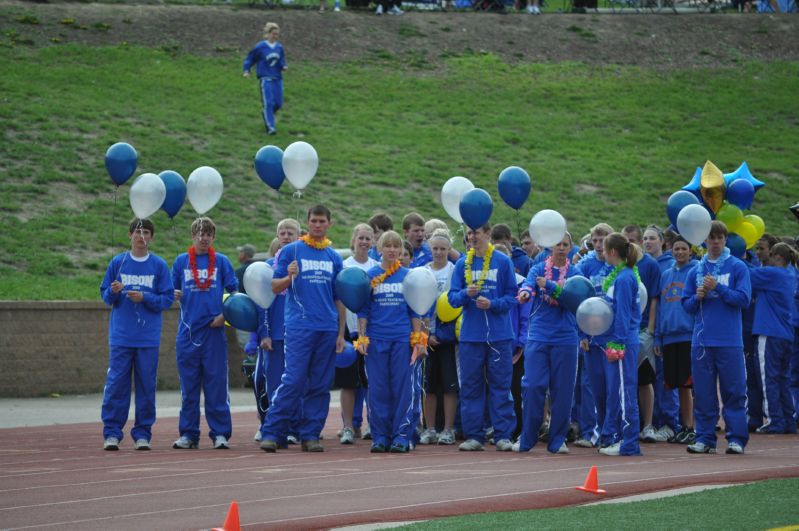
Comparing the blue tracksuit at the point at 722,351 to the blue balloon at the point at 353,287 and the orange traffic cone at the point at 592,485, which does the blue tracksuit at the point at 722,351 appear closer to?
the orange traffic cone at the point at 592,485

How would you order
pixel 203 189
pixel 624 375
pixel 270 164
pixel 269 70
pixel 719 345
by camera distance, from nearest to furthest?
pixel 719 345 < pixel 624 375 < pixel 203 189 < pixel 270 164 < pixel 269 70

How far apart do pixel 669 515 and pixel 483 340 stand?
414cm

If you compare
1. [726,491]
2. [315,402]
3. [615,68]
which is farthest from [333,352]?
[615,68]

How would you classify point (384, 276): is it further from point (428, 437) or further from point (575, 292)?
point (428, 437)

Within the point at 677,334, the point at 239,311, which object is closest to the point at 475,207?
the point at 239,311

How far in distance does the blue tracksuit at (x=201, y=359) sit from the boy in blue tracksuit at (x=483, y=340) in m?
2.25

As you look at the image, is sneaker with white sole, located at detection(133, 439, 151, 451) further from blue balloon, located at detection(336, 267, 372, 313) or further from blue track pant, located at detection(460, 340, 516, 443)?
blue track pant, located at detection(460, 340, 516, 443)

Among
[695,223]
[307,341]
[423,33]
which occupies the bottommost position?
[307,341]

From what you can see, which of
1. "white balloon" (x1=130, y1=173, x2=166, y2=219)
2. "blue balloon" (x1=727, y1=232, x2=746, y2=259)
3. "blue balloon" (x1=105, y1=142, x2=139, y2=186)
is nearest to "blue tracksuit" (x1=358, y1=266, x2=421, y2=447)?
"white balloon" (x1=130, y1=173, x2=166, y2=219)

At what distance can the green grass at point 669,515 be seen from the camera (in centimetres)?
771

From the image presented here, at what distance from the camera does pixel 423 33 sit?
3850 centimetres

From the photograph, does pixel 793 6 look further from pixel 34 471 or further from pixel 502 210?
pixel 34 471

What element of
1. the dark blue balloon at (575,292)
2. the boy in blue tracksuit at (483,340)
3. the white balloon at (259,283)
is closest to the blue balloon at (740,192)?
the dark blue balloon at (575,292)

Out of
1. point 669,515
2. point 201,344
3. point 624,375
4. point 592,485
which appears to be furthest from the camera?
point 201,344
